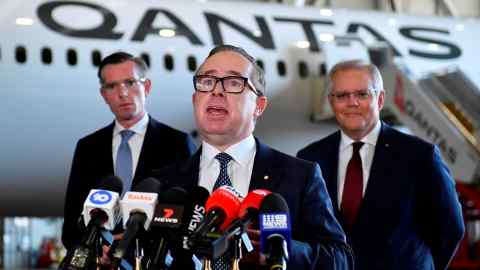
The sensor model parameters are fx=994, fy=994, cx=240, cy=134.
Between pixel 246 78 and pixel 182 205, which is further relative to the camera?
pixel 246 78

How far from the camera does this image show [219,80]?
2562mm

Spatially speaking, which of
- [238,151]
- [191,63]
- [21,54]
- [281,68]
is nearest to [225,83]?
[238,151]

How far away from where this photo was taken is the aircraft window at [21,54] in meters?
9.12

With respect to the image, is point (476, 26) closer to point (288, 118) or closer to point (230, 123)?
point (288, 118)

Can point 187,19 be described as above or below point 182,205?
above

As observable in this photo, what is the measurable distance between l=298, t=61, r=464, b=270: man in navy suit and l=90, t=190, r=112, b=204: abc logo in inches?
65.0

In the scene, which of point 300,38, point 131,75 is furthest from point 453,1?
point 131,75

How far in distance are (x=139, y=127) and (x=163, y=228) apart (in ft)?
7.25

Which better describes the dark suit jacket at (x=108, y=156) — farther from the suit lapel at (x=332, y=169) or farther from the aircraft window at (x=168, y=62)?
the aircraft window at (x=168, y=62)

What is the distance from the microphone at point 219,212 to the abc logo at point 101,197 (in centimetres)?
24

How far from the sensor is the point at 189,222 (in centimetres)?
226

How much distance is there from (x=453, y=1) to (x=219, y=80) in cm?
2104

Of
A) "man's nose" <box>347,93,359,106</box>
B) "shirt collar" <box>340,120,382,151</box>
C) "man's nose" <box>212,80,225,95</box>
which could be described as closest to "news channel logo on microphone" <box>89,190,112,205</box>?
"man's nose" <box>212,80,225,95</box>

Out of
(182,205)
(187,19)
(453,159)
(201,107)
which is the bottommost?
(453,159)
